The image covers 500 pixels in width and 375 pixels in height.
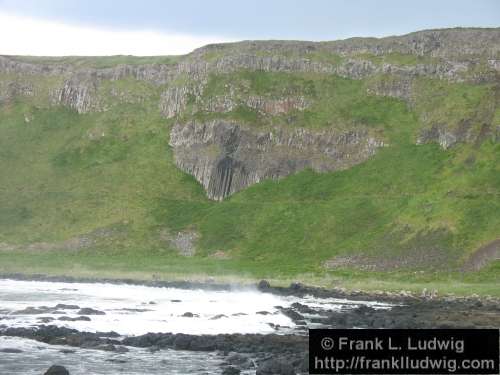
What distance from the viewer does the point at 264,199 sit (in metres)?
129

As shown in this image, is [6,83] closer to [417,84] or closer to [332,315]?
[417,84]

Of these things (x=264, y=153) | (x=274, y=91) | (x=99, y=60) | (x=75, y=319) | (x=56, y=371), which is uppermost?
(x=99, y=60)

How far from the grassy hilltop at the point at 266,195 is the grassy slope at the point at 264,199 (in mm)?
283

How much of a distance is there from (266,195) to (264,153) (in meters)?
9.43

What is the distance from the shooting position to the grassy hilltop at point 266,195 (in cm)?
9881

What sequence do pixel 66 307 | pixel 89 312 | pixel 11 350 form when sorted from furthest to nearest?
pixel 66 307
pixel 89 312
pixel 11 350

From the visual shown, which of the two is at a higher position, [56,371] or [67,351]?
[56,371]

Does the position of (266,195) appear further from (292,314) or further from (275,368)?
(275,368)

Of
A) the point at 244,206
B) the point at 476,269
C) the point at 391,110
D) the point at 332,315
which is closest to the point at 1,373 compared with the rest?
the point at 332,315

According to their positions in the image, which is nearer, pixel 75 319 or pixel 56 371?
pixel 56 371

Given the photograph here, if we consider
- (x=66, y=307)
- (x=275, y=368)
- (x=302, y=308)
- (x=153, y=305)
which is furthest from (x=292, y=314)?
(x=275, y=368)

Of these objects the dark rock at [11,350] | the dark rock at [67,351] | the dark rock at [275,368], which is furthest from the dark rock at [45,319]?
the dark rock at [275,368]

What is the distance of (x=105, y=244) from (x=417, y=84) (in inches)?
2382

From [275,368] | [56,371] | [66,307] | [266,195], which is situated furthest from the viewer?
[266,195]
